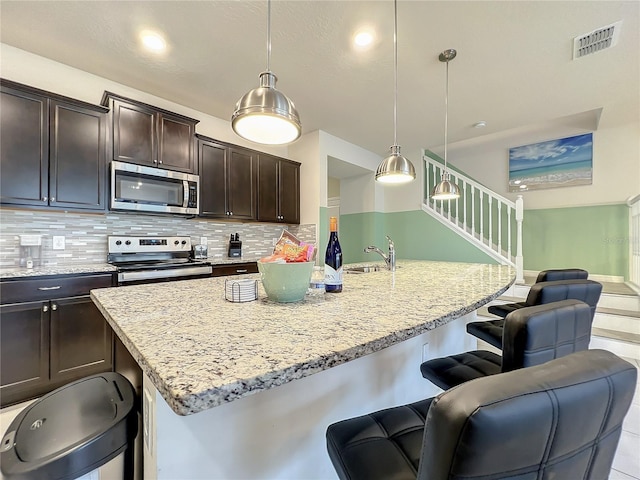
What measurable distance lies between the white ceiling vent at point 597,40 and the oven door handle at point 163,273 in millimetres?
3689

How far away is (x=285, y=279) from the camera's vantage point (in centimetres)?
96

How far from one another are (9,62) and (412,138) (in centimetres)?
443

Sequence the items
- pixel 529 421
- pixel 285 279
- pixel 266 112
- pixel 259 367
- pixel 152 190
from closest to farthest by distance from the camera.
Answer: pixel 529 421
pixel 259 367
pixel 285 279
pixel 266 112
pixel 152 190

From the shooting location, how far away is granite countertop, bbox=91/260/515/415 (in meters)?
0.45

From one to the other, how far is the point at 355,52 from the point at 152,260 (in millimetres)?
2731

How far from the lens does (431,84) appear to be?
9.16 feet

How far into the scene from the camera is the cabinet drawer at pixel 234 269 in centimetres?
291

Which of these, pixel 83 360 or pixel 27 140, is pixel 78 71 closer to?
pixel 27 140

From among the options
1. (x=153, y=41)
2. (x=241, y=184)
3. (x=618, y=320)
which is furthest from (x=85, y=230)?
(x=618, y=320)

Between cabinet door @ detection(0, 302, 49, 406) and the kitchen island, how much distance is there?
4.04 ft

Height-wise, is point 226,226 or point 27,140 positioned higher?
point 27,140

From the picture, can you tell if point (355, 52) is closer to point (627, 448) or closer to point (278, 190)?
point (278, 190)

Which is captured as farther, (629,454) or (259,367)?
(629,454)

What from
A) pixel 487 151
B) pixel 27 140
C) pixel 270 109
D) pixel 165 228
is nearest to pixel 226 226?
pixel 165 228
